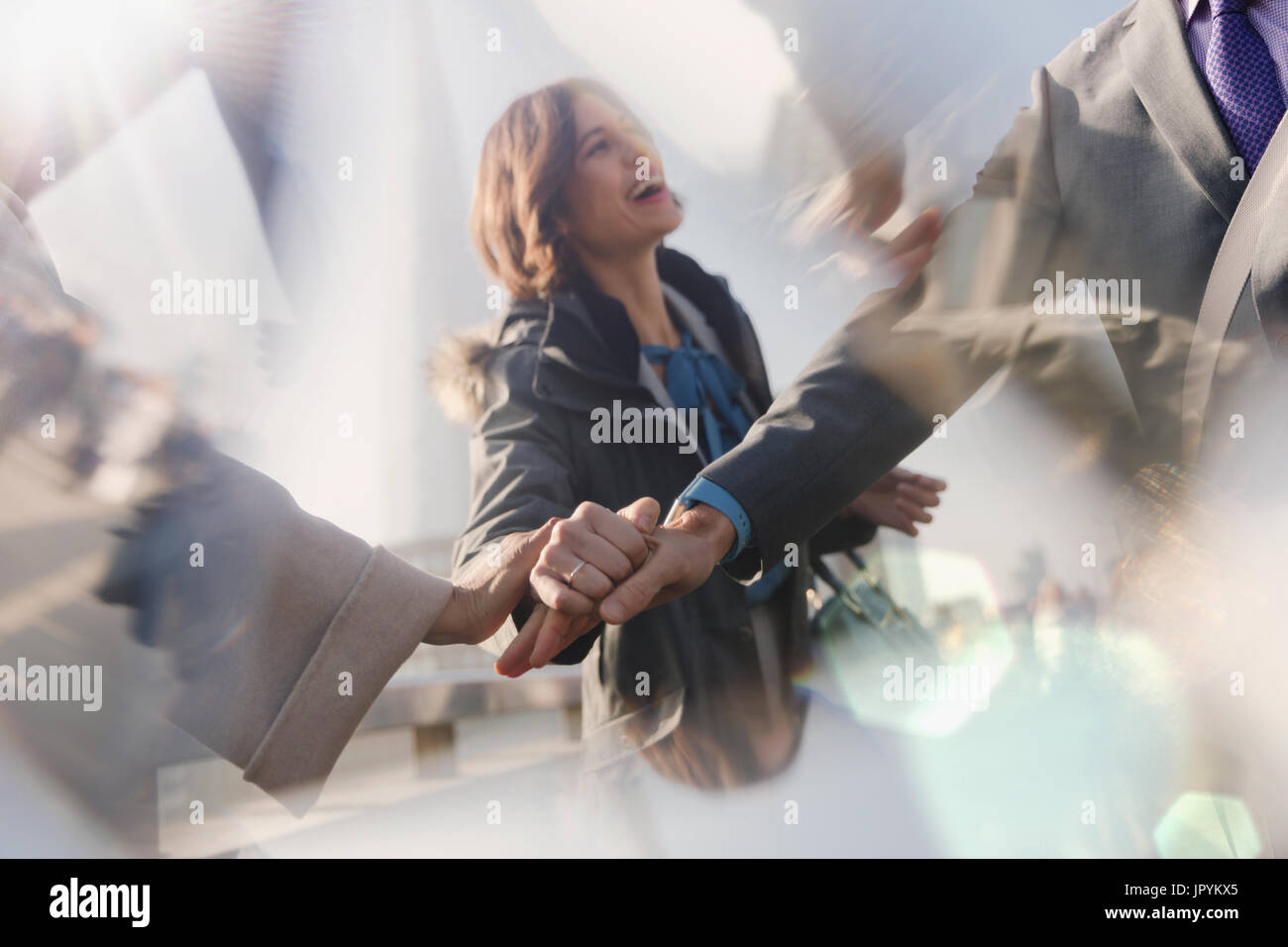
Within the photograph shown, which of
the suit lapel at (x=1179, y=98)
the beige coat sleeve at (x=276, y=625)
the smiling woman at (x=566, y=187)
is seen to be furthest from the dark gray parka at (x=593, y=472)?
the suit lapel at (x=1179, y=98)

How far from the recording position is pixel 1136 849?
157 cm

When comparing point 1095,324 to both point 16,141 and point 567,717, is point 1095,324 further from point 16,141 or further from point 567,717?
point 16,141

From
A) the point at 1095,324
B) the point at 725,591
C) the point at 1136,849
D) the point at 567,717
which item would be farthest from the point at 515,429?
the point at 1136,849

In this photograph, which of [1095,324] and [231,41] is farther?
[231,41]

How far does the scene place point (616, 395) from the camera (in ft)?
5.55

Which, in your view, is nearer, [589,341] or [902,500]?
[589,341]

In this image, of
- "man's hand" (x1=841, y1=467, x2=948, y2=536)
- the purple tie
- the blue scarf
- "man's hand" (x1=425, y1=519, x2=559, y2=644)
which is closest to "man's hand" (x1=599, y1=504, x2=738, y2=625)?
"man's hand" (x1=425, y1=519, x2=559, y2=644)

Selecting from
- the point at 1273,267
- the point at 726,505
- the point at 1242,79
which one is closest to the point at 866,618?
the point at 726,505

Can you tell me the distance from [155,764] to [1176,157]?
1.85 m

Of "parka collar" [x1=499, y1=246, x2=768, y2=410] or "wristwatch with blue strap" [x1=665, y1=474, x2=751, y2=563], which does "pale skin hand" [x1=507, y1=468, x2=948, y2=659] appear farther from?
"parka collar" [x1=499, y1=246, x2=768, y2=410]

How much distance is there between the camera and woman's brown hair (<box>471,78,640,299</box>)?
1.86 meters

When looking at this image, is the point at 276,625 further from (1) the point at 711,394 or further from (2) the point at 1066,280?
(2) the point at 1066,280

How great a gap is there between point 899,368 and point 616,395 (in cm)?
57

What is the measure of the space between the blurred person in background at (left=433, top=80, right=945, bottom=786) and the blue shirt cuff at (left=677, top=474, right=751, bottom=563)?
0.08m
